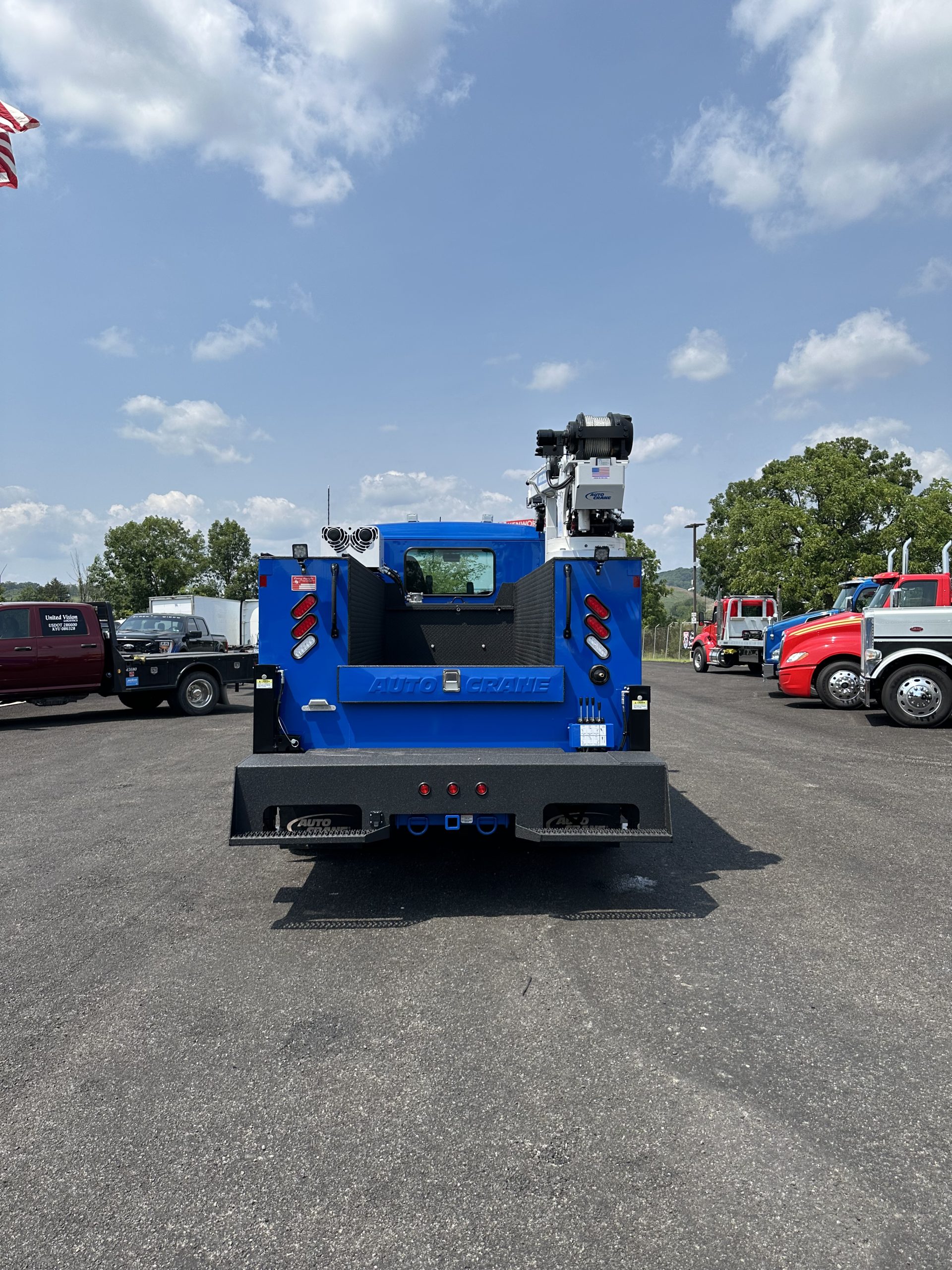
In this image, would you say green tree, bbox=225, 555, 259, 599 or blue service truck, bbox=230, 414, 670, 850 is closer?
blue service truck, bbox=230, 414, 670, 850

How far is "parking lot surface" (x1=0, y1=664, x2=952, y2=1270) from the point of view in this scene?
2234 millimetres

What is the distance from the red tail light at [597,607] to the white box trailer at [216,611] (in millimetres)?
29580

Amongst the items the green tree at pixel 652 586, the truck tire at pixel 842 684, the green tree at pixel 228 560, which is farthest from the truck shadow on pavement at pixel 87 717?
the green tree at pixel 228 560

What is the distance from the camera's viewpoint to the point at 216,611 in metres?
39.7

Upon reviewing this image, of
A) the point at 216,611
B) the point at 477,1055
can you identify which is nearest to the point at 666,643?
the point at 216,611

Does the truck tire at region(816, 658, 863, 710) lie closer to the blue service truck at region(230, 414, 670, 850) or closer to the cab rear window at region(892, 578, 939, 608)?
the cab rear window at region(892, 578, 939, 608)

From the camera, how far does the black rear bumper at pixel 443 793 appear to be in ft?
14.7

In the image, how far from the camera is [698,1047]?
3.15m

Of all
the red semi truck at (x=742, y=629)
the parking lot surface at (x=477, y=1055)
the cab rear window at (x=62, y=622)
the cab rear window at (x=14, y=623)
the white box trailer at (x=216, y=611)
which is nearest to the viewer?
the parking lot surface at (x=477, y=1055)

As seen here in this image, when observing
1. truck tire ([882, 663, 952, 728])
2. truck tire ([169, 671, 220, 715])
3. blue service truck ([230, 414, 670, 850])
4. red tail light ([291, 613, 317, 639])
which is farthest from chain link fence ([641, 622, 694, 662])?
red tail light ([291, 613, 317, 639])

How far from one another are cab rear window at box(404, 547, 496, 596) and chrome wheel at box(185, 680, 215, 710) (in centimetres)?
1005

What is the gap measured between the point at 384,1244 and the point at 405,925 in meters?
2.32

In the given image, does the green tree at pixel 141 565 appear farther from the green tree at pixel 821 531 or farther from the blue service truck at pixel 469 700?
the blue service truck at pixel 469 700

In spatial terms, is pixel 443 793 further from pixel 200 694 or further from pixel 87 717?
pixel 87 717
